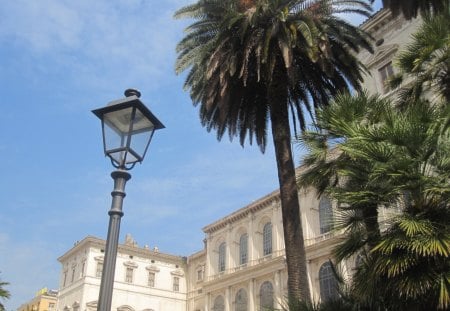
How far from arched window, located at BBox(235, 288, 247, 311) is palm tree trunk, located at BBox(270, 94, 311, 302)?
29.8 m

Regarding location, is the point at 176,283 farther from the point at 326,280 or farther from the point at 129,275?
the point at 326,280

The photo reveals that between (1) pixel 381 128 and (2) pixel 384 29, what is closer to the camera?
(1) pixel 381 128

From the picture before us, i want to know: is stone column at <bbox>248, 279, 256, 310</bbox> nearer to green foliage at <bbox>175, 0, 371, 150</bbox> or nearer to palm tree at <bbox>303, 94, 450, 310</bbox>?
green foliage at <bbox>175, 0, 371, 150</bbox>

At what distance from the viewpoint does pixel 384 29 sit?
2886 centimetres

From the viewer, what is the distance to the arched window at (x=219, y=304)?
45.5 m

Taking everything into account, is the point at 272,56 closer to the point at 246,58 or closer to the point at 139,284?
the point at 246,58

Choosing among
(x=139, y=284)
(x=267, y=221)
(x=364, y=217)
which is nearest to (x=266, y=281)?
(x=267, y=221)

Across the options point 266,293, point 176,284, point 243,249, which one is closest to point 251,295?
point 266,293

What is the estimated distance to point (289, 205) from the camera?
14.5 meters

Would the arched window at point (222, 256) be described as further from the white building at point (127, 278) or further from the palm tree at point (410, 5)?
the palm tree at point (410, 5)

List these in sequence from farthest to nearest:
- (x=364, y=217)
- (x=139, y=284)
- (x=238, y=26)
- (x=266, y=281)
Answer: (x=139, y=284) → (x=266, y=281) → (x=238, y=26) → (x=364, y=217)

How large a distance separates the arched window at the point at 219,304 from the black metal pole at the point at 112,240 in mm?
41268

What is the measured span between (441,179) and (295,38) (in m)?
6.81

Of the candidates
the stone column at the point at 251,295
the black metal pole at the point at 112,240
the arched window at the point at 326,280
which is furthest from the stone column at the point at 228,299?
the black metal pole at the point at 112,240
